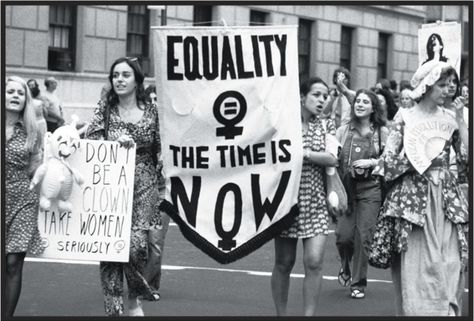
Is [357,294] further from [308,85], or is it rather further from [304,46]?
[304,46]

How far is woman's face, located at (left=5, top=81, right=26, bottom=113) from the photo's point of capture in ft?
25.5

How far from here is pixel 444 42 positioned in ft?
35.5

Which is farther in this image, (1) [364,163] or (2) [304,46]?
(2) [304,46]

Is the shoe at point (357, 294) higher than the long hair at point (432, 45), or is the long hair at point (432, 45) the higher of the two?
the long hair at point (432, 45)

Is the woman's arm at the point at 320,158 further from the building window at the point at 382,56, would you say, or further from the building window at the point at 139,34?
the building window at the point at 382,56

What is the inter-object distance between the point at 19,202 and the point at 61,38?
18.1 meters

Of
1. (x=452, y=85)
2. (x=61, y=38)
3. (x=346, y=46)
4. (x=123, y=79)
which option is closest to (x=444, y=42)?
(x=452, y=85)

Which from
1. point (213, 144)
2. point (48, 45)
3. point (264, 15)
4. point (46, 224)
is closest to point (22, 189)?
point (46, 224)

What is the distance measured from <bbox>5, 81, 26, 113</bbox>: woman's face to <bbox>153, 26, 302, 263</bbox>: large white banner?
1065 mm

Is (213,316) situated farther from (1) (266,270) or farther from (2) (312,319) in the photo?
(1) (266,270)

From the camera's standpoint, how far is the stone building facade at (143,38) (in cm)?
2420

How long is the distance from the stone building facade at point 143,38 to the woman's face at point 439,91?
1442 centimetres

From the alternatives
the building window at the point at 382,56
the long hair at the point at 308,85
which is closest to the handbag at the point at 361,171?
the long hair at the point at 308,85

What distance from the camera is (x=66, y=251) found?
790cm
